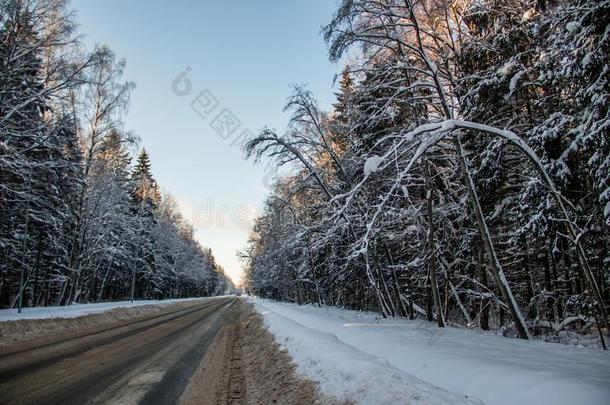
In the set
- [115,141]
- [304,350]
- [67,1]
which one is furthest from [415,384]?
[115,141]

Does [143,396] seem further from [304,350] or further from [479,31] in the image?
[479,31]

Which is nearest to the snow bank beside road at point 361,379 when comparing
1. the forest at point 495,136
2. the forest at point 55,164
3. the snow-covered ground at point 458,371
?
the snow-covered ground at point 458,371

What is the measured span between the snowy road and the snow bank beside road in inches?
83.7

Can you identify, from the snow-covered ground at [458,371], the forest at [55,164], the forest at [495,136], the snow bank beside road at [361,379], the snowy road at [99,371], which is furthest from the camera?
the forest at [55,164]

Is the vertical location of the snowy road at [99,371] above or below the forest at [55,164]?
below

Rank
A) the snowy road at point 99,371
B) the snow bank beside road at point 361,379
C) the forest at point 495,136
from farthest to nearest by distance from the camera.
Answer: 1. the forest at point 495,136
2. the snowy road at point 99,371
3. the snow bank beside road at point 361,379

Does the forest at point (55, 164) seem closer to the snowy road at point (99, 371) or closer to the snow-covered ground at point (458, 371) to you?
the snowy road at point (99, 371)

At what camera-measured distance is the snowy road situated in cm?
526

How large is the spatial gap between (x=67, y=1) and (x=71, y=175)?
1137 centimetres

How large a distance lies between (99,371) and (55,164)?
12.1 m

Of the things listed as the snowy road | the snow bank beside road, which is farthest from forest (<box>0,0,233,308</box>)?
the snow bank beside road

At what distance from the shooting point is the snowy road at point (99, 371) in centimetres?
526

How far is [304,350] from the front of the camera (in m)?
7.00

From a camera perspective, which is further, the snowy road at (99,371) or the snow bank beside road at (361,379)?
the snowy road at (99,371)
